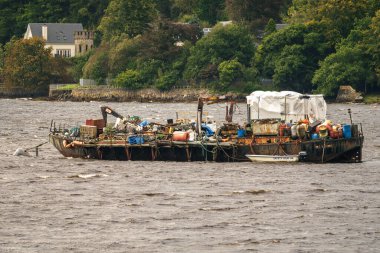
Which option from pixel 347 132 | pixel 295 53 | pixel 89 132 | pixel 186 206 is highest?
pixel 295 53

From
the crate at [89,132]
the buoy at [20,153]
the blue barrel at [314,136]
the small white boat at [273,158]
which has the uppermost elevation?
the blue barrel at [314,136]

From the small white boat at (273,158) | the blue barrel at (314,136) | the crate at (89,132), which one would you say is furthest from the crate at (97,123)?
the blue barrel at (314,136)

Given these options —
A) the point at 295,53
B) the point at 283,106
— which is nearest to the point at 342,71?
the point at 295,53

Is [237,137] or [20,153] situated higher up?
[237,137]

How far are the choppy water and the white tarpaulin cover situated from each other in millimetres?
5030

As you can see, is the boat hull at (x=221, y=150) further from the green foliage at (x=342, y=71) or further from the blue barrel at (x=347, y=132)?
the green foliage at (x=342, y=71)

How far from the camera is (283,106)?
8700cm

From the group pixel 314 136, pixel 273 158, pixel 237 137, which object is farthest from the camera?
pixel 237 137

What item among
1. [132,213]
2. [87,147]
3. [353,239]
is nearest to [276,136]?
[87,147]

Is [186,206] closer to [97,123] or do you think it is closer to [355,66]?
[97,123]

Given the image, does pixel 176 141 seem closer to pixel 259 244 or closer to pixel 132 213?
pixel 132 213

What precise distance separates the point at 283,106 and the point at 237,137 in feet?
23.1

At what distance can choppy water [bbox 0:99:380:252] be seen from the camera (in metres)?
55.0

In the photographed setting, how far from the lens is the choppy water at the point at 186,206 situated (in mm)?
55000
